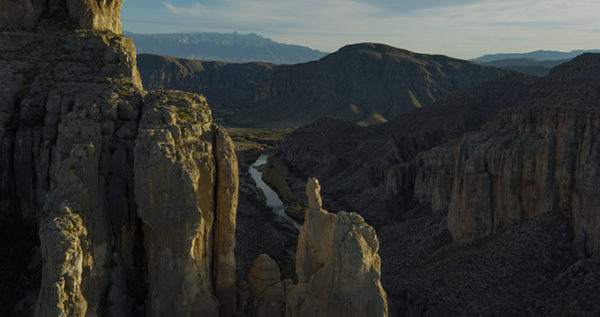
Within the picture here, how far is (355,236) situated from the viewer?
2509cm

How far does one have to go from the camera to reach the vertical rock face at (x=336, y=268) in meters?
24.7

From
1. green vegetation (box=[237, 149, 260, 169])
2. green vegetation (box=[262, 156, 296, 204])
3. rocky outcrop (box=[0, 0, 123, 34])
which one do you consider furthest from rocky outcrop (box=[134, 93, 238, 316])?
green vegetation (box=[237, 149, 260, 169])

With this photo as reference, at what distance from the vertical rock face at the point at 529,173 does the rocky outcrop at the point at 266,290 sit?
86.2ft

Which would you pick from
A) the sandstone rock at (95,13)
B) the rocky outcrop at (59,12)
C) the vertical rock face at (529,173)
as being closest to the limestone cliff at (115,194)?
the rocky outcrop at (59,12)

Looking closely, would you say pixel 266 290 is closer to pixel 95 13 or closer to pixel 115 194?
pixel 115 194

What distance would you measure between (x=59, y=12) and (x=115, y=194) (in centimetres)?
2019

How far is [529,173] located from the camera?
4550cm

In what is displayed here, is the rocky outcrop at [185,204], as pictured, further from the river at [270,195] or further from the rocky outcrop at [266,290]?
the river at [270,195]

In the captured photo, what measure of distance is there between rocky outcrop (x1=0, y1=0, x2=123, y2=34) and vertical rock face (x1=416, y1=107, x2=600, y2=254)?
38079mm

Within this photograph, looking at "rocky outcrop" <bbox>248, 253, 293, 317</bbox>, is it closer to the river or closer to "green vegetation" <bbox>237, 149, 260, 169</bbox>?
the river

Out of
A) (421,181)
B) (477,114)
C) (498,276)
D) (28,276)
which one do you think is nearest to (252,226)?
(421,181)

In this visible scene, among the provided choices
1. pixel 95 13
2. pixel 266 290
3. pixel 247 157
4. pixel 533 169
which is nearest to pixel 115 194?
pixel 266 290

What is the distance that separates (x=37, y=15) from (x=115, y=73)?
9873mm

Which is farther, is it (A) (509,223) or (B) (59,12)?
(A) (509,223)
